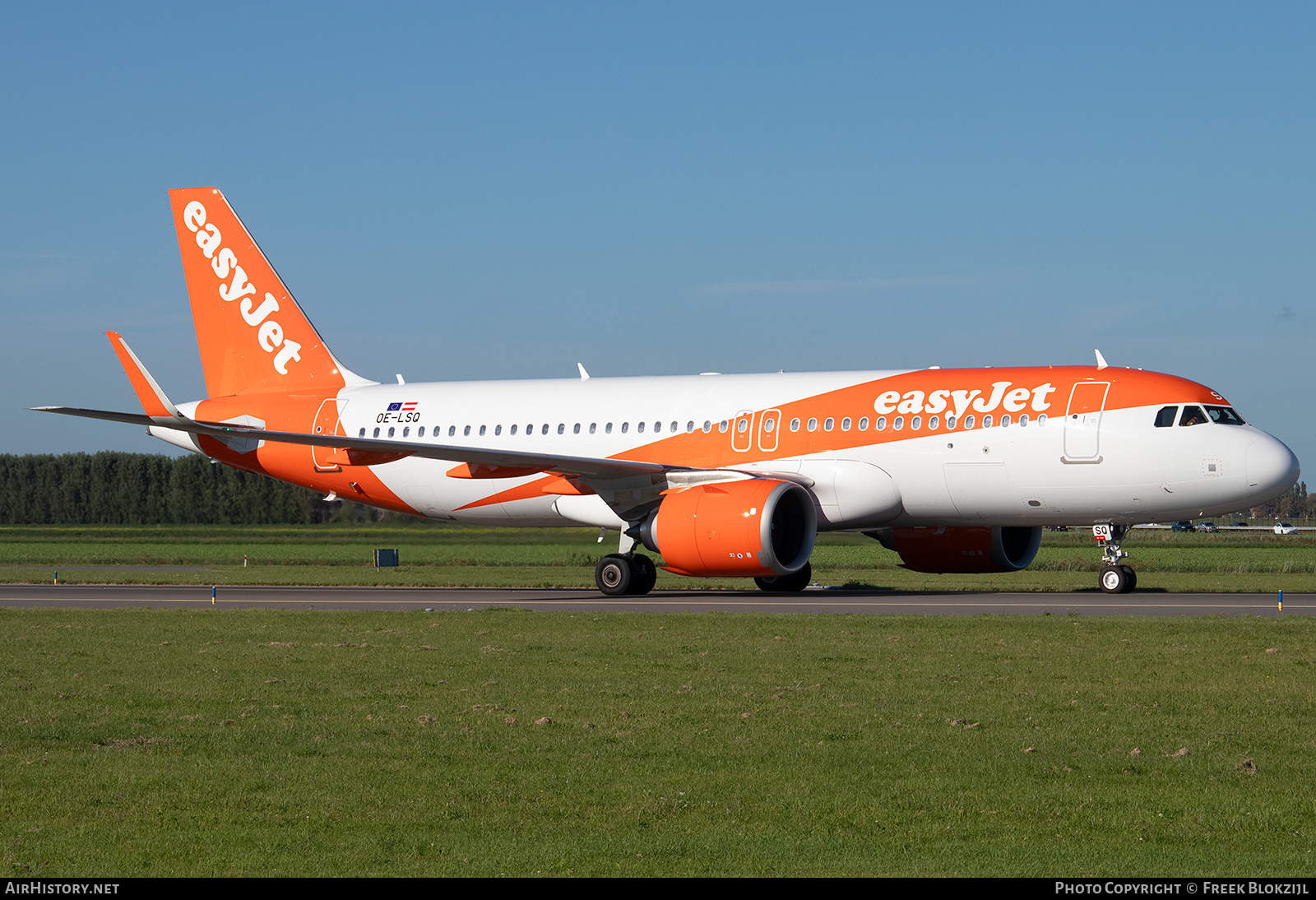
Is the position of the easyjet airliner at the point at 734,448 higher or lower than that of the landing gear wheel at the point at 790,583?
higher

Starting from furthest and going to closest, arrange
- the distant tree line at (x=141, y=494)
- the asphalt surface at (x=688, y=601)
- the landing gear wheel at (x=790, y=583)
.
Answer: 1. the distant tree line at (x=141, y=494)
2. the landing gear wheel at (x=790, y=583)
3. the asphalt surface at (x=688, y=601)

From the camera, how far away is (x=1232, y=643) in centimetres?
1566

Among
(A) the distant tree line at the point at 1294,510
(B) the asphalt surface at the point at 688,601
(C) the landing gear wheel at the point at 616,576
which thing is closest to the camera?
(B) the asphalt surface at the point at 688,601

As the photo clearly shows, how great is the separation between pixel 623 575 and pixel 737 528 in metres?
3.77

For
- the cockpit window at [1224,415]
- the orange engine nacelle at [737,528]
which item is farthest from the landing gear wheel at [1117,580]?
the orange engine nacelle at [737,528]

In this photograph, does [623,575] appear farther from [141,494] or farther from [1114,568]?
[141,494]

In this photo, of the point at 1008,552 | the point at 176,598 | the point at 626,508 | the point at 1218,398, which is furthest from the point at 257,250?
the point at 1218,398

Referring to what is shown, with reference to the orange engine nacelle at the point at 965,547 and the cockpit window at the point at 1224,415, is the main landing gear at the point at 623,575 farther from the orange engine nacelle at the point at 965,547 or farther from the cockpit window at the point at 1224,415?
the cockpit window at the point at 1224,415

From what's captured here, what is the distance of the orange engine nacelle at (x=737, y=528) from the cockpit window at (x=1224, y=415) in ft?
23.3

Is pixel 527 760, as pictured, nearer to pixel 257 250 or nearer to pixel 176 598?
pixel 176 598

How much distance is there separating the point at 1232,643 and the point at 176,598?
1940cm

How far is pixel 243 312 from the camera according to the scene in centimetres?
3297

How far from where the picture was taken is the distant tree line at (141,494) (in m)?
62.4
